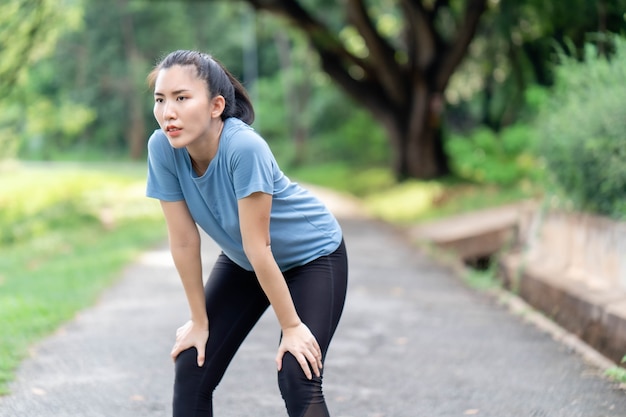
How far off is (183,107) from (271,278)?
2.36ft

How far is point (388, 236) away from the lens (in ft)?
47.7

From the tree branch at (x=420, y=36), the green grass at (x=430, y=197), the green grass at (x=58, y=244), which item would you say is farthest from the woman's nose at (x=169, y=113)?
the tree branch at (x=420, y=36)

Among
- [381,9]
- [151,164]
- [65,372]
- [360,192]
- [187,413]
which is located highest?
[381,9]

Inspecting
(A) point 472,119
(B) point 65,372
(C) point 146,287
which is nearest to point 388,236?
(C) point 146,287

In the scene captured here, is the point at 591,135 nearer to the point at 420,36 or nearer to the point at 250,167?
the point at 250,167

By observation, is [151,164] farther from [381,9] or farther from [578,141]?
[381,9]

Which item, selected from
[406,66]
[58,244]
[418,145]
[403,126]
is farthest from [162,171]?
[403,126]

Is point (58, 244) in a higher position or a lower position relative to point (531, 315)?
lower

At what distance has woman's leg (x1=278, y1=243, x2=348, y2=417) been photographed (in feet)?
10.3

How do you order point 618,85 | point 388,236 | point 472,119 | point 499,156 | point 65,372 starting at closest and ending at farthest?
1. point 65,372
2. point 618,85
3. point 388,236
4. point 499,156
5. point 472,119

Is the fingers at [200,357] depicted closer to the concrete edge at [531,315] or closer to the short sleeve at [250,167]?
the short sleeve at [250,167]

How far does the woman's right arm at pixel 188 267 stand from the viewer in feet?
11.2

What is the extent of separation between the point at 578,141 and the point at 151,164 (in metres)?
5.04

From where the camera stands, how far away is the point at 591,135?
7047 mm
